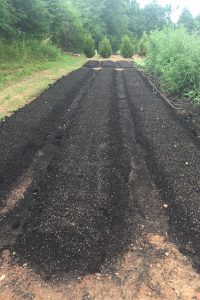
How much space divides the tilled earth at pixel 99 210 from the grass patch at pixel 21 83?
2.38 meters

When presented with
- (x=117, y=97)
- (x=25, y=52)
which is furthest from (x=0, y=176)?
(x=25, y=52)

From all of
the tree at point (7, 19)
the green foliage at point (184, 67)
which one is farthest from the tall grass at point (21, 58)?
the green foliage at point (184, 67)

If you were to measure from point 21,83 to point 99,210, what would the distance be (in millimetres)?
11706

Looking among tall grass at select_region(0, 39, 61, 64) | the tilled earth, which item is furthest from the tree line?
the tilled earth

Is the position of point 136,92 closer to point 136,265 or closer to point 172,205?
point 172,205

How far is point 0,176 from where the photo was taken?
6379 mm

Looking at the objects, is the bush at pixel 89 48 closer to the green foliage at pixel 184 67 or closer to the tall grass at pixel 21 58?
the tall grass at pixel 21 58

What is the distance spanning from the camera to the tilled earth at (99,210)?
3.97 metres

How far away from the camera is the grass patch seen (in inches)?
465

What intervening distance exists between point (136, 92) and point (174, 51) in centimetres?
368

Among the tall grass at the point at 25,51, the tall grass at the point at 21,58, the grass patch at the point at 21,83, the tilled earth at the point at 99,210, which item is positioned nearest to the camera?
the tilled earth at the point at 99,210

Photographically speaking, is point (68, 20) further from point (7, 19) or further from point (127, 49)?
point (7, 19)

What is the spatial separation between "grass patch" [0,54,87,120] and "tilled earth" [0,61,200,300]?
7.80 ft

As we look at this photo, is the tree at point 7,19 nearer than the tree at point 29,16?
Yes
